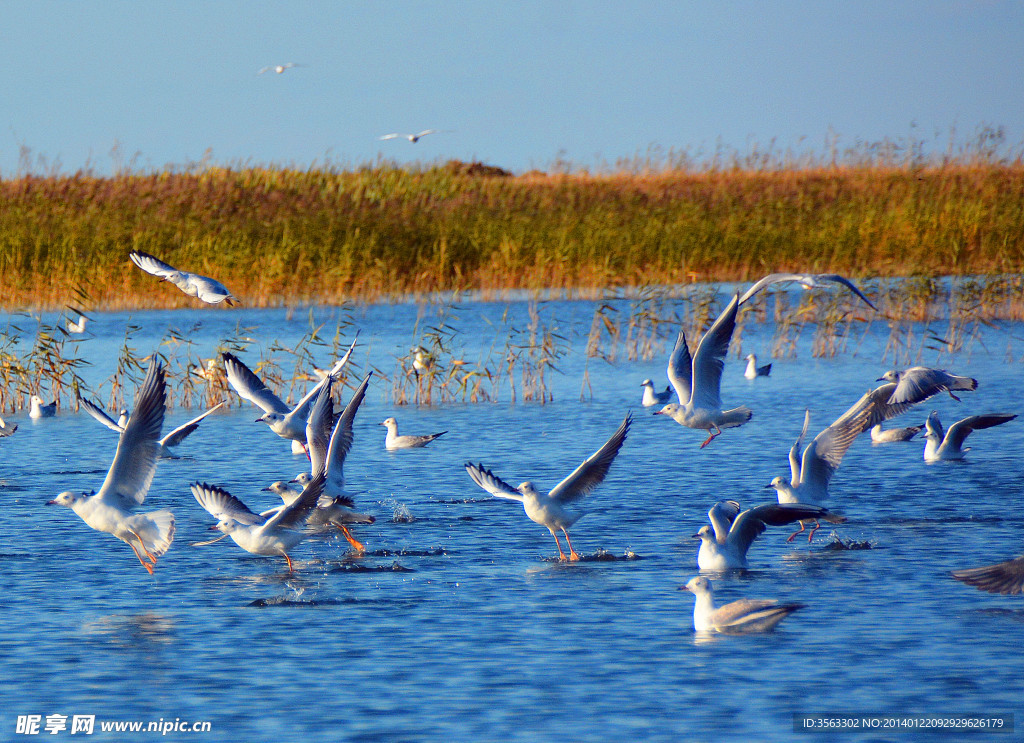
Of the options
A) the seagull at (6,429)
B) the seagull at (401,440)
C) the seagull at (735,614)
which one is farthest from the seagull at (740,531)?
the seagull at (6,429)

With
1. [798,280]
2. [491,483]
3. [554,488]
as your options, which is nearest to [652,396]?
[798,280]

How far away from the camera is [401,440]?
13844 millimetres

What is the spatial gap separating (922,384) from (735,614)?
422cm

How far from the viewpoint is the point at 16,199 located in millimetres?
27031

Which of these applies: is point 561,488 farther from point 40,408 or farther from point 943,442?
point 40,408

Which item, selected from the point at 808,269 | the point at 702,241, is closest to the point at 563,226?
the point at 702,241

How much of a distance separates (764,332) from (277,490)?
15.6m

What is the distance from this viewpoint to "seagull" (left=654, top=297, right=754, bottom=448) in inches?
428

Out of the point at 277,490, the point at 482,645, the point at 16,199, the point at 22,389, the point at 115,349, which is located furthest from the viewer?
the point at 16,199

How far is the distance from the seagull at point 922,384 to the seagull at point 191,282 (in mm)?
5318

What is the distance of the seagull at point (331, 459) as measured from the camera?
928 cm

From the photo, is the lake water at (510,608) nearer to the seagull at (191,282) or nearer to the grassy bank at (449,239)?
the seagull at (191,282)

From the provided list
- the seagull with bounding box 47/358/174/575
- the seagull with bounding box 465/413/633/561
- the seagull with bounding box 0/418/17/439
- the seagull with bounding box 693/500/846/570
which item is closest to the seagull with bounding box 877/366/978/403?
the seagull with bounding box 693/500/846/570

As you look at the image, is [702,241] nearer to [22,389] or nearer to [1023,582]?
[22,389]
